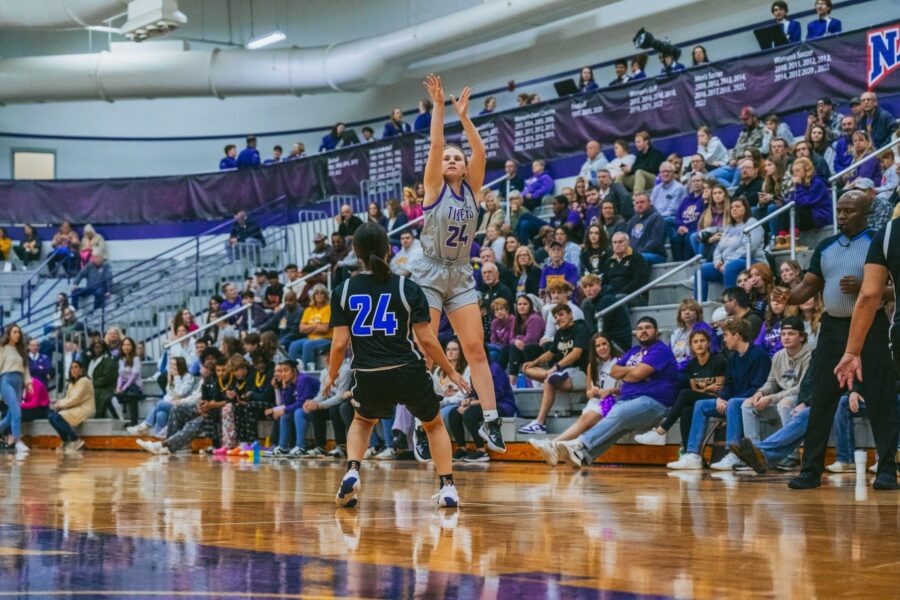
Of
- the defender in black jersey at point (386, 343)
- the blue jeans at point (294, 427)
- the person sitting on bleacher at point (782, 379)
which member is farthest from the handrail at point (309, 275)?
the defender in black jersey at point (386, 343)

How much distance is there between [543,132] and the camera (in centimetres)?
1912

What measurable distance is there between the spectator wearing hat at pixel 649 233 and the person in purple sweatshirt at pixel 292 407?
14.1 ft

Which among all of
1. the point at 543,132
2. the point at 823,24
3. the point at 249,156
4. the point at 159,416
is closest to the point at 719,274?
the point at 823,24

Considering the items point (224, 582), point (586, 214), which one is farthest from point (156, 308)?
point (224, 582)

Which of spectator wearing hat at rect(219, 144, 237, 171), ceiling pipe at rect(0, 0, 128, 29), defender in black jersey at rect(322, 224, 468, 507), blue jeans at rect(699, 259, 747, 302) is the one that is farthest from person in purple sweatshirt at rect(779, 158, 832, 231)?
spectator wearing hat at rect(219, 144, 237, 171)

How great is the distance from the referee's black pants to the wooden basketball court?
298 millimetres

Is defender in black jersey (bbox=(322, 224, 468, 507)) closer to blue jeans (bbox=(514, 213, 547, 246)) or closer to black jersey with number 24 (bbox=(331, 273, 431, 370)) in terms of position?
black jersey with number 24 (bbox=(331, 273, 431, 370))

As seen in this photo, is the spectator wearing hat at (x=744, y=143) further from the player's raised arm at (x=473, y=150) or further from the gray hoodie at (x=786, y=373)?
the player's raised arm at (x=473, y=150)

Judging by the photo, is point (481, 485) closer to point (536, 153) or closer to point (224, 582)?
point (224, 582)

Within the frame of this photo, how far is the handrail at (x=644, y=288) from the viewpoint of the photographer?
40.3 feet

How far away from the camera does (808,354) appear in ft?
32.2

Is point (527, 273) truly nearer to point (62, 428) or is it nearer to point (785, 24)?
point (785, 24)

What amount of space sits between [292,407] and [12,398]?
5895 mm

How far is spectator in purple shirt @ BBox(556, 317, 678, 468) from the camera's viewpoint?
34.3 ft
